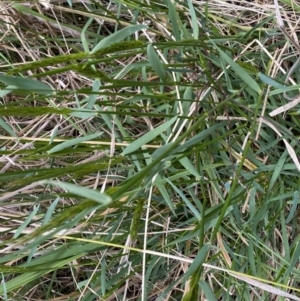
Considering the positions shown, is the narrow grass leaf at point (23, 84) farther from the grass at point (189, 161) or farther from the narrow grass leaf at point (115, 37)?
the grass at point (189, 161)

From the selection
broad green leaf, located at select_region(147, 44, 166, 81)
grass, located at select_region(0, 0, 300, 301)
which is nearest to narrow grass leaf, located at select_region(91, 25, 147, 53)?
broad green leaf, located at select_region(147, 44, 166, 81)

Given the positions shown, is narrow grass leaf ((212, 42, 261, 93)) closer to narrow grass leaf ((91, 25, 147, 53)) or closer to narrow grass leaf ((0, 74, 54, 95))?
narrow grass leaf ((91, 25, 147, 53))

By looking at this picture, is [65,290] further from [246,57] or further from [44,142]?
[246,57]

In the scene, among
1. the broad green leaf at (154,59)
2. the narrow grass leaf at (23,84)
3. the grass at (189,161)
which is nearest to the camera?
the narrow grass leaf at (23,84)

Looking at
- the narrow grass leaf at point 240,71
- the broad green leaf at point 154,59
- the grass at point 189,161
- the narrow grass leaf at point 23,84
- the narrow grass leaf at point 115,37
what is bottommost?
the grass at point 189,161

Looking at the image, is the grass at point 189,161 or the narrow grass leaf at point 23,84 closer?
the narrow grass leaf at point 23,84

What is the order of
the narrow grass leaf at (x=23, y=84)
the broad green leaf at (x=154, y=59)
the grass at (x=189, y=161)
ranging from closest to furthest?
1. the narrow grass leaf at (x=23, y=84)
2. the broad green leaf at (x=154, y=59)
3. the grass at (x=189, y=161)

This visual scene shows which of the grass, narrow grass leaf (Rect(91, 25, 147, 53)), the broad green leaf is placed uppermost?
narrow grass leaf (Rect(91, 25, 147, 53))

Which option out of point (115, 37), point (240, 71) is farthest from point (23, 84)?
point (240, 71)

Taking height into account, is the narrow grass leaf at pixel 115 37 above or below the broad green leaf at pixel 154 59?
above

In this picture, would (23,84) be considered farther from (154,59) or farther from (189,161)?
(189,161)

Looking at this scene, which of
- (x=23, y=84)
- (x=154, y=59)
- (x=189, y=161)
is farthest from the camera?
(x=189, y=161)

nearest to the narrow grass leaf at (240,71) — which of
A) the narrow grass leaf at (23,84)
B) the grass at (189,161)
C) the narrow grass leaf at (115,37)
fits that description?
the grass at (189,161)
